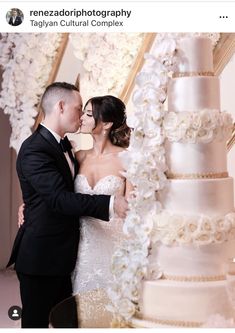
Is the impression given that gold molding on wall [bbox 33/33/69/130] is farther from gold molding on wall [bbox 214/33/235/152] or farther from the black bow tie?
the black bow tie

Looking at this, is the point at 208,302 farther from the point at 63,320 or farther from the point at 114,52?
the point at 114,52

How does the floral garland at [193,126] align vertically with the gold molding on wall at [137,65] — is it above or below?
below

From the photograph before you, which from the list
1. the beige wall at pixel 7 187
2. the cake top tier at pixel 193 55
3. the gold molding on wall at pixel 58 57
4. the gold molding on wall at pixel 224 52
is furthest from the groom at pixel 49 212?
the beige wall at pixel 7 187

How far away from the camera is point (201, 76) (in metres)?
1.39

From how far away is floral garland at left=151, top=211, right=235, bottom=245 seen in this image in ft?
4.41

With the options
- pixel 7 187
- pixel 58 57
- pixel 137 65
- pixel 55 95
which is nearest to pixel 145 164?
pixel 55 95

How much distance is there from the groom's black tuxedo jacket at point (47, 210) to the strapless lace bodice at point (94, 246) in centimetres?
3

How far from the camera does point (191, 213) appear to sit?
136cm

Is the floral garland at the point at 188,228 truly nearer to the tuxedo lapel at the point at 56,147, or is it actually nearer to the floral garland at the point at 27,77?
the tuxedo lapel at the point at 56,147

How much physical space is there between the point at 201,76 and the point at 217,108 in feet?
0.28

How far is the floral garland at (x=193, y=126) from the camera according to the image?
134cm

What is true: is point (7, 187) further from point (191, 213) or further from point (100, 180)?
point (191, 213)
